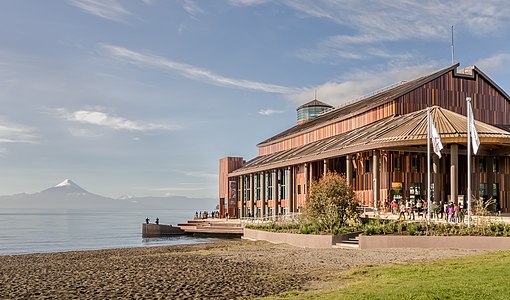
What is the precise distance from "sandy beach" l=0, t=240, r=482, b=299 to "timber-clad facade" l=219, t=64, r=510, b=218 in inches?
652

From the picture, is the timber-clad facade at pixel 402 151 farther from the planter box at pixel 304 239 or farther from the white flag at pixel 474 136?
the white flag at pixel 474 136

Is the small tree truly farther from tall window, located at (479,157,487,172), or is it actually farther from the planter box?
tall window, located at (479,157,487,172)

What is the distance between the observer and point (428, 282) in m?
15.2

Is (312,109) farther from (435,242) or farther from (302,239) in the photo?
(435,242)

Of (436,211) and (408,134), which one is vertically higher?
(408,134)

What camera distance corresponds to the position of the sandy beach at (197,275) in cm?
1627

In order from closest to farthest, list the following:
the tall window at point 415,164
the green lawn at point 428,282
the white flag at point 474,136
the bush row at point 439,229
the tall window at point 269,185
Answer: the green lawn at point 428,282 < the bush row at point 439,229 < the white flag at point 474,136 < the tall window at point 415,164 < the tall window at point 269,185

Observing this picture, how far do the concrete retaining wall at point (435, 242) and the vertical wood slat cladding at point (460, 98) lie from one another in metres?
30.3

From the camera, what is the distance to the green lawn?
1337 centimetres

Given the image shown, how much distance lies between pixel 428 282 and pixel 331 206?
20602mm

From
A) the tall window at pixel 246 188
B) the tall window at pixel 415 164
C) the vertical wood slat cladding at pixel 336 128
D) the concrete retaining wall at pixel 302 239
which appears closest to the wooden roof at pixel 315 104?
the vertical wood slat cladding at pixel 336 128

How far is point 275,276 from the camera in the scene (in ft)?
62.3

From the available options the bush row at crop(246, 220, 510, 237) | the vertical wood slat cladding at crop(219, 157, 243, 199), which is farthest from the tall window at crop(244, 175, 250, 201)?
the bush row at crop(246, 220, 510, 237)

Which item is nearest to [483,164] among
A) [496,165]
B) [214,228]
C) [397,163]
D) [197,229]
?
[496,165]
